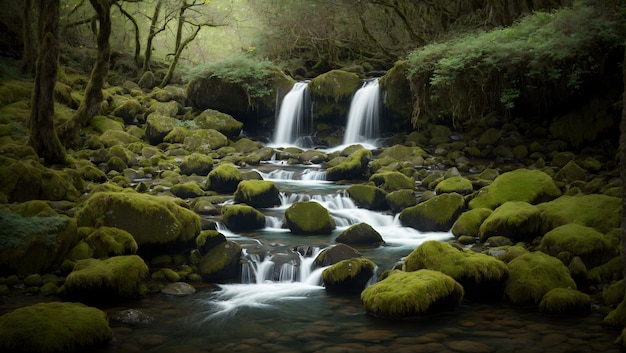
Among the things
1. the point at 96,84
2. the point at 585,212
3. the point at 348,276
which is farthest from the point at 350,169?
the point at 96,84

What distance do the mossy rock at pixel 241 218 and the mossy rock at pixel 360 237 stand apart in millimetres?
1947

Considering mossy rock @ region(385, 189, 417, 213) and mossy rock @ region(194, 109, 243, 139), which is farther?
mossy rock @ region(194, 109, 243, 139)

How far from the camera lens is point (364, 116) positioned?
67.1ft

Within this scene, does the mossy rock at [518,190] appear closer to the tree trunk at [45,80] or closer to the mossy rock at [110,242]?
the mossy rock at [110,242]

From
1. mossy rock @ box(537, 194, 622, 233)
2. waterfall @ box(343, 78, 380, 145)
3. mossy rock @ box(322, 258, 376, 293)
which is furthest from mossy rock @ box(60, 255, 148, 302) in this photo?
waterfall @ box(343, 78, 380, 145)

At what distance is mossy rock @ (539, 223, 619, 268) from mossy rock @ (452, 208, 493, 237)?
1757 millimetres

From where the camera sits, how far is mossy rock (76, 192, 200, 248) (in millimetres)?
9008

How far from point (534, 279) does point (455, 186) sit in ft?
18.4

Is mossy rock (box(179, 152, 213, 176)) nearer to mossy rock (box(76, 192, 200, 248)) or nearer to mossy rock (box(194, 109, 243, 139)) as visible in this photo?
mossy rock (box(194, 109, 243, 139))

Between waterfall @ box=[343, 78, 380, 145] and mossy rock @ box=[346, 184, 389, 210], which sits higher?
waterfall @ box=[343, 78, 380, 145]

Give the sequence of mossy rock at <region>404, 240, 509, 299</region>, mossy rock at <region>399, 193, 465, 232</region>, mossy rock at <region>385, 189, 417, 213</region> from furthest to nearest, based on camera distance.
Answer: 1. mossy rock at <region>385, 189, 417, 213</region>
2. mossy rock at <region>399, 193, 465, 232</region>
3. mossy rock at <region>404, 240, 509, 299</region>

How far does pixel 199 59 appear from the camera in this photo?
108 feet

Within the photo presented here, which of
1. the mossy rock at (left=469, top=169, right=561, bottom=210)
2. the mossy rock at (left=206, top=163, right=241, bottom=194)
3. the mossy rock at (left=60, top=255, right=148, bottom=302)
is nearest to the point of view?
the mossy rock at (left=60, top=255, right=148, bottom=302)

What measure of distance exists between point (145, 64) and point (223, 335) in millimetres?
23517
